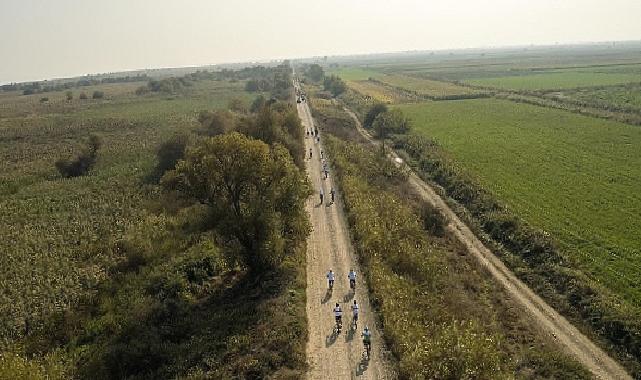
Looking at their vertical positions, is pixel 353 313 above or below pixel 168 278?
above

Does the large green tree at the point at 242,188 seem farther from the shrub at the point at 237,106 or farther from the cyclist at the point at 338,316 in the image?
the shrub at the point at 237,106

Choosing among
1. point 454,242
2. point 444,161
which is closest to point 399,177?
point 444,161

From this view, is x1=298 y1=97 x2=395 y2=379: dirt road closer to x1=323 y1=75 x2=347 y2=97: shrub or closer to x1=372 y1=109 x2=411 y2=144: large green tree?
x1=372 y1=109 x2=411 y2=144: large green tree

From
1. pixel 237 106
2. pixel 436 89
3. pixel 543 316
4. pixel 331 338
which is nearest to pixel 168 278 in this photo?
pixel 331 338

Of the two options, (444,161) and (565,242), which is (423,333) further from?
(444,161)

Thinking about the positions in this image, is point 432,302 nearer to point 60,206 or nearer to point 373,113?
point 60,206

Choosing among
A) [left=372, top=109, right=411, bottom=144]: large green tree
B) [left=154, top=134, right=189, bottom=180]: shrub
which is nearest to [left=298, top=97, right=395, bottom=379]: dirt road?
[left=154, top=134, right=189, bottom=180]: shrub

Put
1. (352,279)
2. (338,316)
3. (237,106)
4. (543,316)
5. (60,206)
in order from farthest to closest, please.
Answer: (237,106) < (60,206) < (543,316) < (352,279) < (338,316)
